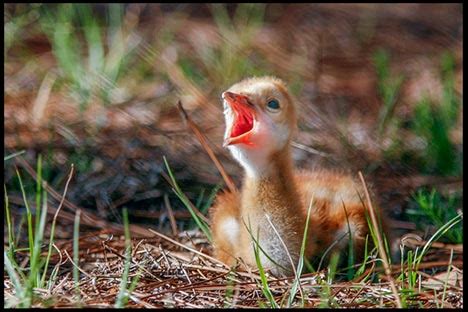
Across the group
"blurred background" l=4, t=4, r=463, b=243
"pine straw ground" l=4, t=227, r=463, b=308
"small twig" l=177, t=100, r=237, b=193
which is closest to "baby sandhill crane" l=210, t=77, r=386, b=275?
"pine straw ground" l=4, t=227, r=463, b=308

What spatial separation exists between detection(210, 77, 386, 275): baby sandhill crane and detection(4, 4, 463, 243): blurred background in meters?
0.63

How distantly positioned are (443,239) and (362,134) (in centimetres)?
127

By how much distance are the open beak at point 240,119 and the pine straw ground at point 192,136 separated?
413mm

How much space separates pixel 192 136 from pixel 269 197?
1.57 meters

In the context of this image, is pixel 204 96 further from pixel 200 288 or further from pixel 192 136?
pixel 200 288

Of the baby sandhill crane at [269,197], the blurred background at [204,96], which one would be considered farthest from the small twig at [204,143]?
the blurred background at [204,96]

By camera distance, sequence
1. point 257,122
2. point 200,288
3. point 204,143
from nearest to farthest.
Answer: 1. point 200,288
2. point 257,122
3. point 204,143

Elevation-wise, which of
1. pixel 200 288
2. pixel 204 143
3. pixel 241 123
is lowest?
pixel 200 288

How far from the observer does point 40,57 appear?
5.66m

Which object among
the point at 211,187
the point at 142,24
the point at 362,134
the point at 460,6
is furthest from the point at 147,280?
the point at 460,6

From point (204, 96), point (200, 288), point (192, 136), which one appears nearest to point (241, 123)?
point (200, 288)

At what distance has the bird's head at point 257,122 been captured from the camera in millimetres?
3152

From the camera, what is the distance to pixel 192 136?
473 centimetres

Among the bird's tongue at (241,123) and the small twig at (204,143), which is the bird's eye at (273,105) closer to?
the bird's tongue at (241,123)
